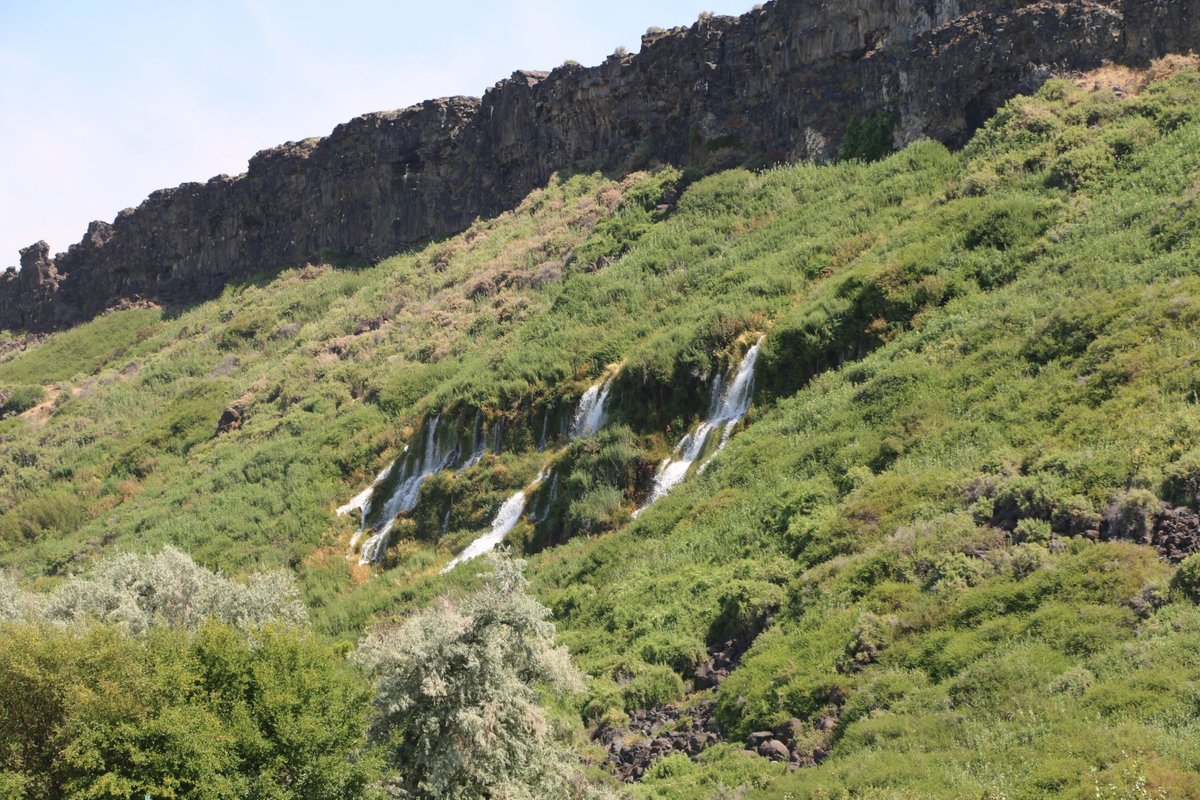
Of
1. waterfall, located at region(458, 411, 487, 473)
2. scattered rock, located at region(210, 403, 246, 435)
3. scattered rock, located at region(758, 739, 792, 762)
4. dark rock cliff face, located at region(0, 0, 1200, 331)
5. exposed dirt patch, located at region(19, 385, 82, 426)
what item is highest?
dark rock cliff face, located at region(0, 0, 1200, 331)

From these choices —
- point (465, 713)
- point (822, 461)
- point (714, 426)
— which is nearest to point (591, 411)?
point (714, 426)

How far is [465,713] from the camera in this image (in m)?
16.3

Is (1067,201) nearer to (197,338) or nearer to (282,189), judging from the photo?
(197,338)

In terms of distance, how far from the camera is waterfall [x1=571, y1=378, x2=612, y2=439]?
33.1 meters

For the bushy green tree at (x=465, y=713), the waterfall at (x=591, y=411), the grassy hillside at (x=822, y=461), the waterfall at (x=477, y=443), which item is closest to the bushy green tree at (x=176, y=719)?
the bushy green tree at (x=465, y=713)

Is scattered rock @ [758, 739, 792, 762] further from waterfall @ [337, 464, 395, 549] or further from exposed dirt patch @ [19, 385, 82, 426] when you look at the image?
exposed dirt patch @ [19, 385, 82, 426]

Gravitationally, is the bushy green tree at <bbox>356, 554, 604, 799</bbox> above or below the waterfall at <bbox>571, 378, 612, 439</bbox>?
below

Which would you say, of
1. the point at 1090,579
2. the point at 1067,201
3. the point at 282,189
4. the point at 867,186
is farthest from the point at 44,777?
the point at 282,189

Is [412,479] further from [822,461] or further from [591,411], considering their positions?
[822,461]

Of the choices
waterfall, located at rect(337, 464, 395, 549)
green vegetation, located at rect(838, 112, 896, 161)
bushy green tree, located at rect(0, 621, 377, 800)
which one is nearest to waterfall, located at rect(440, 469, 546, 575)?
waterfall, located at rect(337, 464, 395, 549)

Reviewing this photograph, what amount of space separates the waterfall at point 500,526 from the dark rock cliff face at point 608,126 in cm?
1752

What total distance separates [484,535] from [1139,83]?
21.1 metres

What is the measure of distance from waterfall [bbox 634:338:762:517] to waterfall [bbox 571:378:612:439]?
337 cm

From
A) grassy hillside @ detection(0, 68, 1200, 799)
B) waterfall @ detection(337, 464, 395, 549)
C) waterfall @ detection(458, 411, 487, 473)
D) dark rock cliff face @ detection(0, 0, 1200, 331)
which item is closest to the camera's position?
grassy hillside @ detection(0, 68, 1200, 799)
